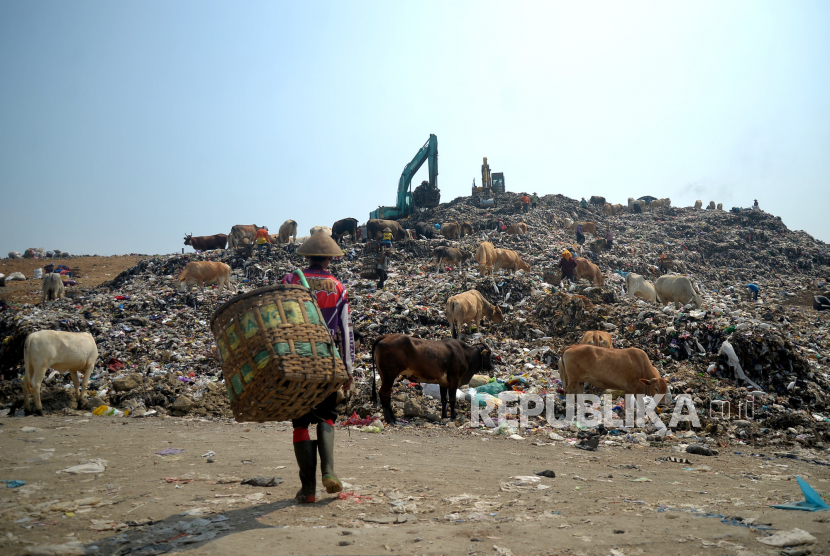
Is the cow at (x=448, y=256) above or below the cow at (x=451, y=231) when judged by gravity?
below

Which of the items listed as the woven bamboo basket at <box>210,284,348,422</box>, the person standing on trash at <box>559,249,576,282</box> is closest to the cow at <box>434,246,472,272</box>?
the person standing on trash at <box>559,249,576,282</box>

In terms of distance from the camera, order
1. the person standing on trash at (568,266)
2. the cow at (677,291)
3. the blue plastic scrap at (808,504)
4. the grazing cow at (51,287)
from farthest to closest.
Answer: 1. the person standing on trash at (568,266)
2. the grazing cow at (51,287)
3. the cow at (677,291)
4. the blue plastic scrap at (808,504)

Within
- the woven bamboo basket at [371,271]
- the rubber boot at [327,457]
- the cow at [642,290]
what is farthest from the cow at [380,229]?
the rubber boot at [327,457]

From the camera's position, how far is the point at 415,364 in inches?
290

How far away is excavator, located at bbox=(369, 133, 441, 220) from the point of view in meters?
34.6

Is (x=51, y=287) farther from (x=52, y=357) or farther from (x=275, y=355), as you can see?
(x=275, y=355)

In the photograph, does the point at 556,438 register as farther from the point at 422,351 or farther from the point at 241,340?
the point at 241,340

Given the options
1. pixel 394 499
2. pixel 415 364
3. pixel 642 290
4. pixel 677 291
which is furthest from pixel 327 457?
pixel 642 290

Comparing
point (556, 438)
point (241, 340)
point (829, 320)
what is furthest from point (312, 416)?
point (829, 320)

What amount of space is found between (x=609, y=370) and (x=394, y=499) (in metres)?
4.86

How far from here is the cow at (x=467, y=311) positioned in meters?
11.3

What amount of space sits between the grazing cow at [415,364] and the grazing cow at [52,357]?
14.7 feet

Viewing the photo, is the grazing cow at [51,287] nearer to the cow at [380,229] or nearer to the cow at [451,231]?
the cow at [380,229]

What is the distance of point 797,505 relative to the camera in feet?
10.9
